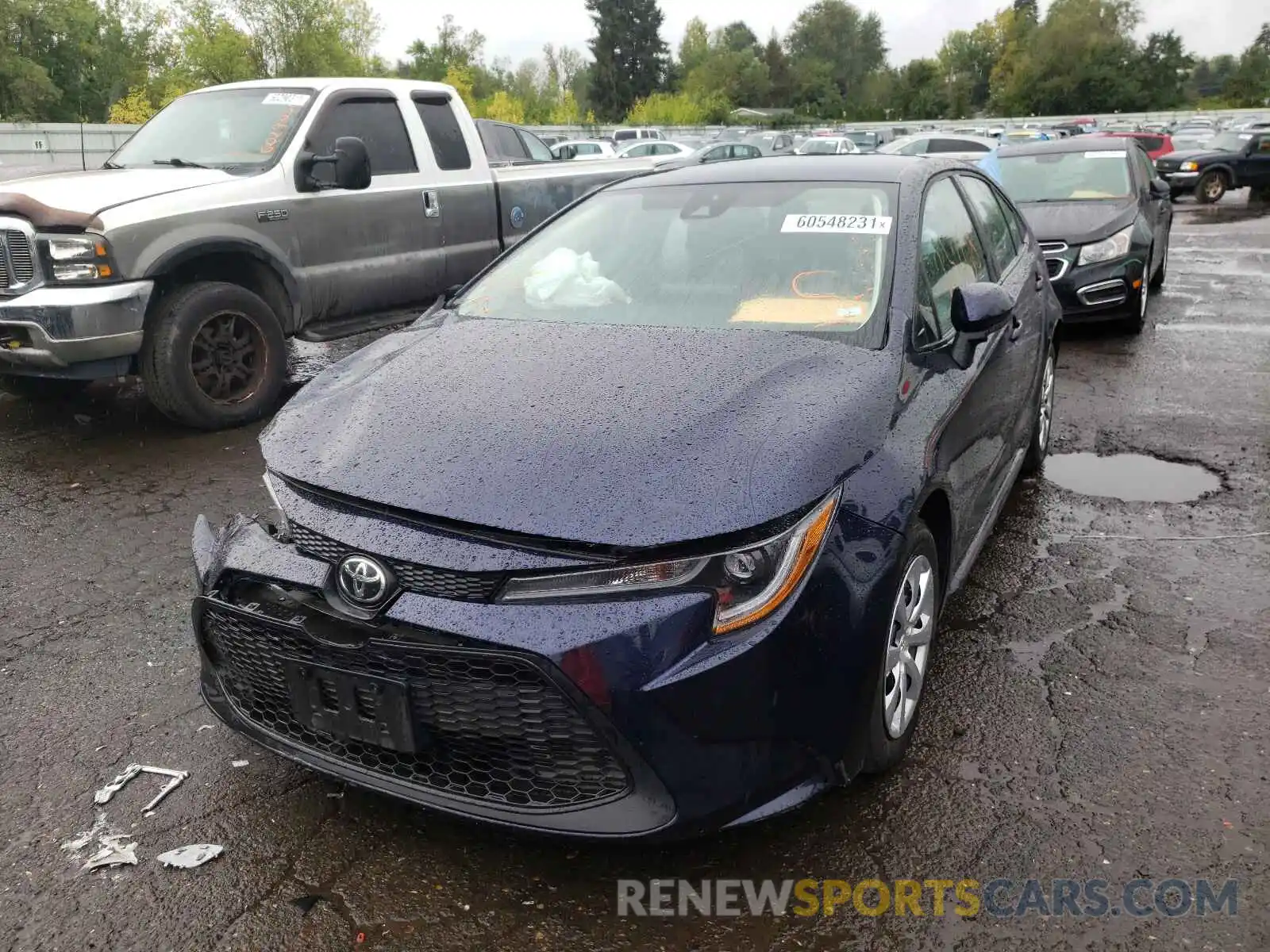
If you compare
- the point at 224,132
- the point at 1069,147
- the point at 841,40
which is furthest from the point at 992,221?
the point at 841,40

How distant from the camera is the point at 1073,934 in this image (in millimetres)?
2295

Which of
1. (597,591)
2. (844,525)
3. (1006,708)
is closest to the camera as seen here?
(597,591)

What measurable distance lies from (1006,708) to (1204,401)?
14.4 feet

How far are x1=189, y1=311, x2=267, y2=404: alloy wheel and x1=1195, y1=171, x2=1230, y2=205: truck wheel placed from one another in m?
23.8

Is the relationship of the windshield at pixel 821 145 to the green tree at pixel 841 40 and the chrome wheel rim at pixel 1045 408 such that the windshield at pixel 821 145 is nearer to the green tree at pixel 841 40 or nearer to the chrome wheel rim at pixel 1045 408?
the chrome wheel rim at pixel 1045 408

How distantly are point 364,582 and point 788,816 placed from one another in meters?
1.27

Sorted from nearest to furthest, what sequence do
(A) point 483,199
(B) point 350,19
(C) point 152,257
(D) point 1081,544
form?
(D) point 1081,544 → (C) point 152,257 → (A) point 483,199 → (B) point 350,19

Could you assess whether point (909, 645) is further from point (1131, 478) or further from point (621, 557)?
point (1131, 478)

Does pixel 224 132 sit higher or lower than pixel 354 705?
higher

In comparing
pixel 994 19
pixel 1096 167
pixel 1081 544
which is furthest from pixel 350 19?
pixel 994 19

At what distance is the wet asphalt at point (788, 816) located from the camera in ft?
7.72

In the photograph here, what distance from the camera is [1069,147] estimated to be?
10.0 m

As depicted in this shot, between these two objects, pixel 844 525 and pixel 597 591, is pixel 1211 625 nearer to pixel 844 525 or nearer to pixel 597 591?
pixel 844 525

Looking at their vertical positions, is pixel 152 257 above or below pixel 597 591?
above
